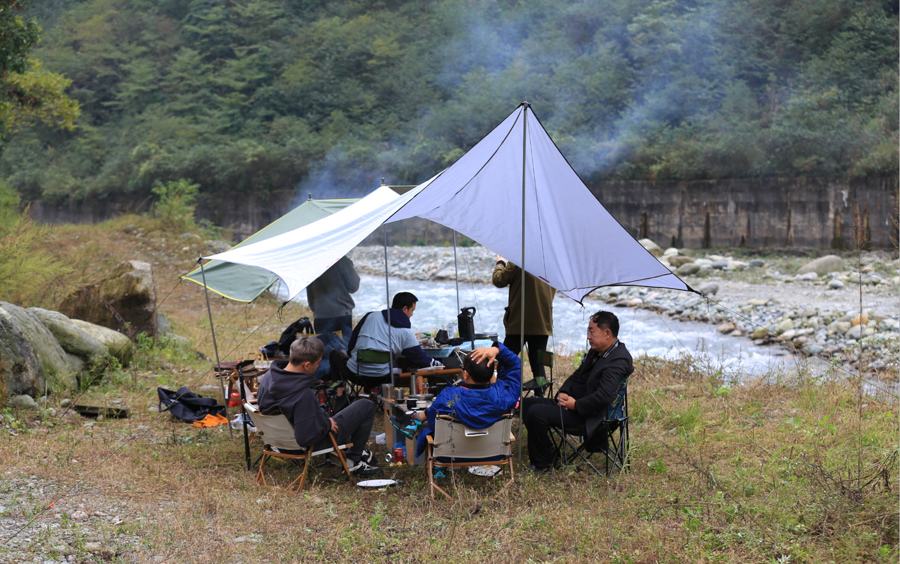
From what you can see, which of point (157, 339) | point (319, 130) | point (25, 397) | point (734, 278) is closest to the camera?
point (25, 397)

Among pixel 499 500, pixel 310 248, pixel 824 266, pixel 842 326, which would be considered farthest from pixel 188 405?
pixel 824 266

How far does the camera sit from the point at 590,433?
4223mm

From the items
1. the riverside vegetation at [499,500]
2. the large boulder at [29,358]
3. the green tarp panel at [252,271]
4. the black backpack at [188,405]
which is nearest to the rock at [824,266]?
the riverside vegetation at [499,500]

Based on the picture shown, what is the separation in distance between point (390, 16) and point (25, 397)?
34.2 meters

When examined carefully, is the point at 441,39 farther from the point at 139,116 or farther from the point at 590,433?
the point at 590,433

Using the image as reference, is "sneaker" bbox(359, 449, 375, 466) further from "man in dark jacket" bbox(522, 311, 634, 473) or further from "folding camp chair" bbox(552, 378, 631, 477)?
"folding camp chair" bbox(552, 378, 631, 477)

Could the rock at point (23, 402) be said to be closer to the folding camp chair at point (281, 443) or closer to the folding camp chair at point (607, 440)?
the folding camp chair at point (281, 443)

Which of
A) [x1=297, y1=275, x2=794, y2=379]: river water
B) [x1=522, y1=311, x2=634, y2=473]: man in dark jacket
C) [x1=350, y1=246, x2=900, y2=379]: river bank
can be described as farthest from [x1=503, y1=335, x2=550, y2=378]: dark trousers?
[x1=350, y1=246, x2=900, y2=379]: river bank

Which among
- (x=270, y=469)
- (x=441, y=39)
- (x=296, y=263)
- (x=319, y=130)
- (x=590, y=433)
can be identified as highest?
(x=441, y=39)

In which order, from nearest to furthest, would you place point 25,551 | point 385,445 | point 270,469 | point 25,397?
point 25,551
point 270,469
point 385,445
point 25,397

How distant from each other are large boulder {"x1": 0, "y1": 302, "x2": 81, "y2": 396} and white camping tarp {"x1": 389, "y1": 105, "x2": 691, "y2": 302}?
3.49 metres

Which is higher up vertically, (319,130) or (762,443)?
(319,130)

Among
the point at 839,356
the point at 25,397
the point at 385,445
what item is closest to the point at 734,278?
the point at 839,356

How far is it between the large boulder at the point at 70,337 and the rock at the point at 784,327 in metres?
10.2
